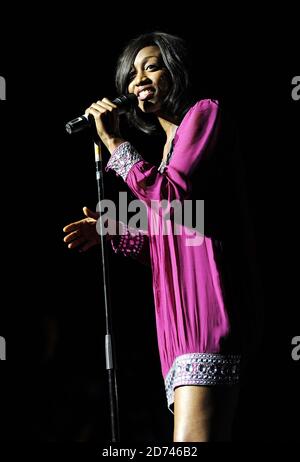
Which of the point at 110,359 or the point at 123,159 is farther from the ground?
the point at 123,159

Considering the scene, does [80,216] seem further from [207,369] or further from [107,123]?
[207,369]

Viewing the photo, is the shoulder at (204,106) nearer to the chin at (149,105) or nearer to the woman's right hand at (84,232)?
the chin at (149,105)

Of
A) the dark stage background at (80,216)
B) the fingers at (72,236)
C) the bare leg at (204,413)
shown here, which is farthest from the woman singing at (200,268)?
the dark stage background at (80,216)

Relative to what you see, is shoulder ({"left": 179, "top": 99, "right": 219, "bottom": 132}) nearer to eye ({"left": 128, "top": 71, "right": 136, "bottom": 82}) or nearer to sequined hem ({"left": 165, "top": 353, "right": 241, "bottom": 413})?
eye ({"left": 128, "top": 71, "right": 136, "bottom": 82})

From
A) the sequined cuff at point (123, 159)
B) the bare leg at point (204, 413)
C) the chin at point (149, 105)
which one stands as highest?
the chin at point (149, 105)

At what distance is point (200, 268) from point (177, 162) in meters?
0.24

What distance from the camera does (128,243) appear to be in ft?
6.10

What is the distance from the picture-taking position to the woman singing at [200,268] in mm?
1448

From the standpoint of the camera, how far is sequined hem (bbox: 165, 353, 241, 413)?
1444mm

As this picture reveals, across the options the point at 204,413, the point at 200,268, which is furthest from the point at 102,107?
the point at 204,413

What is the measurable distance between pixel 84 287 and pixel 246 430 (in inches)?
36.6

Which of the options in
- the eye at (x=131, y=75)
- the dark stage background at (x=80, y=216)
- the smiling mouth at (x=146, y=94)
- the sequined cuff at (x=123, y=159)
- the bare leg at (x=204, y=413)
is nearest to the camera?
the bare leg at (x=204, y=413)
